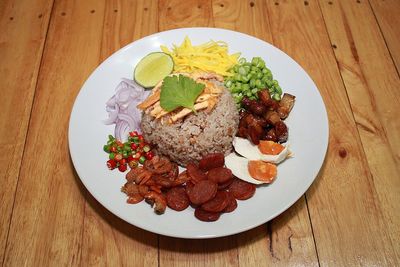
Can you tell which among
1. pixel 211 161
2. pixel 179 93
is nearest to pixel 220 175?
pixel 211 161

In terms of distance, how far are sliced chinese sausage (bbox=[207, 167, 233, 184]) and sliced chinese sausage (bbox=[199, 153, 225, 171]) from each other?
0.24 ft

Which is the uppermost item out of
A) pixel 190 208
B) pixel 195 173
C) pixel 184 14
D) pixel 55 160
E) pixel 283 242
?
pixel 184 14

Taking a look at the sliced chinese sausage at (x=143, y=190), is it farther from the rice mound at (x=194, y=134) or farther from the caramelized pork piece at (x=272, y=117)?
the caramelized pork piece at (x=272, y=117)

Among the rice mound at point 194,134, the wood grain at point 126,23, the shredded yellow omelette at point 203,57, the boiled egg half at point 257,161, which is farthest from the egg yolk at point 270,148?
the wood grain at point 126,23

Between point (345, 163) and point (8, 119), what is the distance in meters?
2.97

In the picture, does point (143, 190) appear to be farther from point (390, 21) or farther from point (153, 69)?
point (390, 21)

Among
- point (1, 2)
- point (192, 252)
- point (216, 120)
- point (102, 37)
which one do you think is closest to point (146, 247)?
point (192, 252)

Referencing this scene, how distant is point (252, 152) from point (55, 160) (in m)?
1.64

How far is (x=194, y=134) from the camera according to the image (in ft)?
9.51

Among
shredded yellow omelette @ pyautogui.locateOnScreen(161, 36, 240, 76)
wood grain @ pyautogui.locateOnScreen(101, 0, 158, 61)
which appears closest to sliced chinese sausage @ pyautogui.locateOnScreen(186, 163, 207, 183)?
shredded yellow omelette @ pyautogui.locateOnScreen(161, 36, 240, 76)

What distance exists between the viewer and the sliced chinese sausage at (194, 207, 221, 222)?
8.16ft

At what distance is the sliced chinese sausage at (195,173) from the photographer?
8.70 feet

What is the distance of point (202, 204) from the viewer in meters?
2.52

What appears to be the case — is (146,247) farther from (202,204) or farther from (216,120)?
(216,120)
